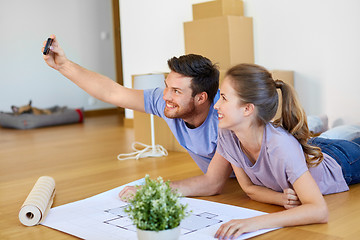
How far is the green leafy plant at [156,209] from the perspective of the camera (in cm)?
121

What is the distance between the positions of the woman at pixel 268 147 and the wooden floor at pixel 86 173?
0.07 metres

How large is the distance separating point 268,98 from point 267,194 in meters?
0.46

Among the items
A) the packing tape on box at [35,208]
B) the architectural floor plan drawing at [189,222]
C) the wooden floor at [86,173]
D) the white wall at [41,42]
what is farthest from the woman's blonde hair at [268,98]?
the white wall at [41,42]

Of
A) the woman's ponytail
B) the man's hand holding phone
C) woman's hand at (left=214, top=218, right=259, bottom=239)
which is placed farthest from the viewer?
the man's hand holding phone

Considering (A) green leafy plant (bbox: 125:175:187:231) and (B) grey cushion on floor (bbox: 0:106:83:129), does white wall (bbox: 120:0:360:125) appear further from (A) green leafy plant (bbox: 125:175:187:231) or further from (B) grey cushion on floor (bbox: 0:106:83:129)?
(A) green leafy plant (bbox: 125:175:187:231)

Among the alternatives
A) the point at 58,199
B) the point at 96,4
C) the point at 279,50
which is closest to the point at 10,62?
the point at 96,4

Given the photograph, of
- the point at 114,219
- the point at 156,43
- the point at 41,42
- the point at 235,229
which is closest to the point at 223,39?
the point at 156,43

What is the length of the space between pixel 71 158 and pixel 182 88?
174 cm

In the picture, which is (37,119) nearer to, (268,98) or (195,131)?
(195,131)

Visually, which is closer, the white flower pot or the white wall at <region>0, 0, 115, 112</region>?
the white flower pot

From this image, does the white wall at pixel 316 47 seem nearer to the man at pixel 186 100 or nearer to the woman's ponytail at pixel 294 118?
the man at pixel 186 100

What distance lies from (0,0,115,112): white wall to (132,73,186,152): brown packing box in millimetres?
3225

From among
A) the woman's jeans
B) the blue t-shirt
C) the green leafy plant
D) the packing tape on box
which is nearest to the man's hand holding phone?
the blue t-shirt

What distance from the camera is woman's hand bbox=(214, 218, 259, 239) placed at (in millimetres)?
1552
